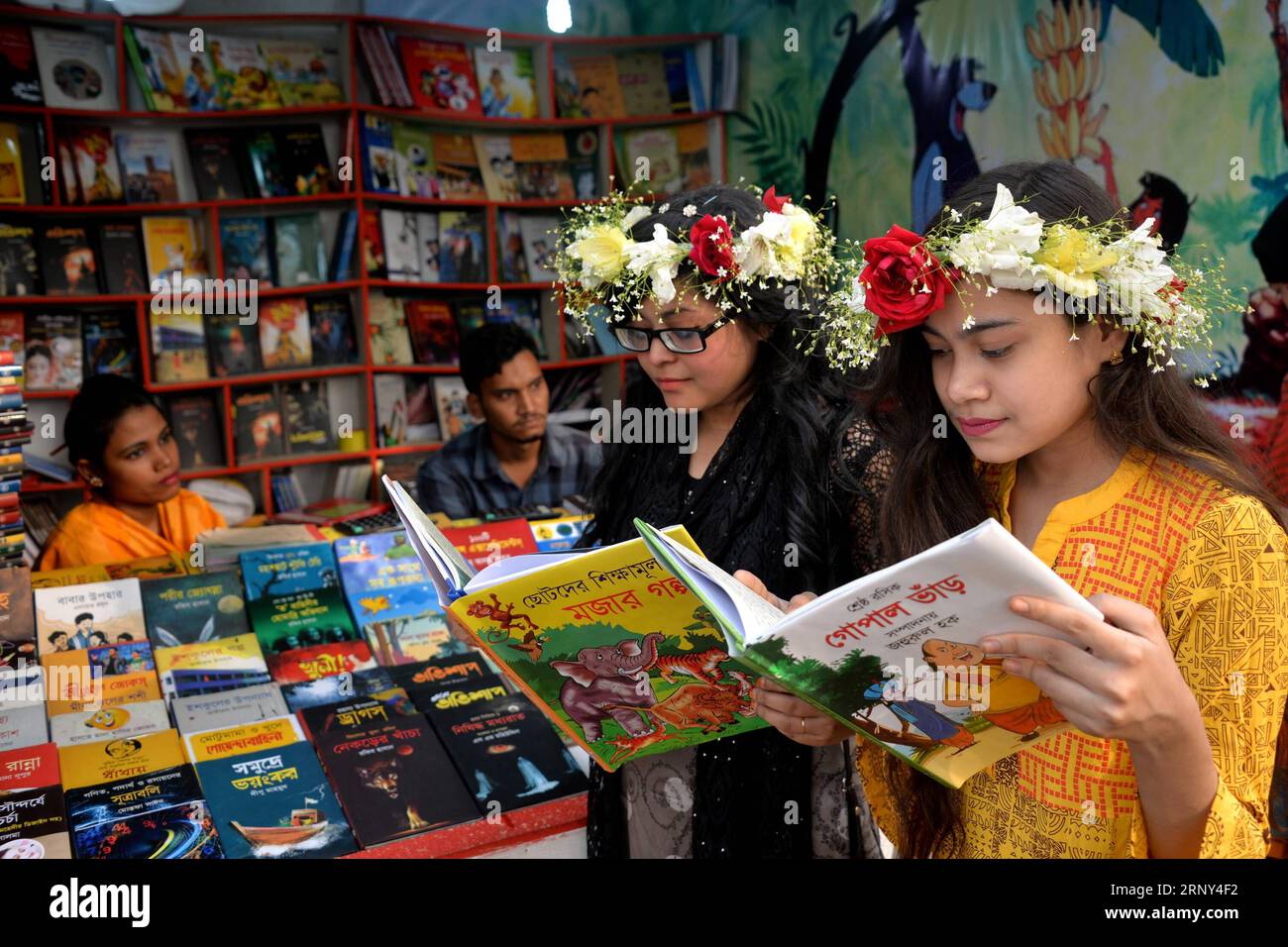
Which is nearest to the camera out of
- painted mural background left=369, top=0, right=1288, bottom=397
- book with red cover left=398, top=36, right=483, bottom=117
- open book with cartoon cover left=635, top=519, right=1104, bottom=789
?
open book with cartoon cover left=635, top=519, right=1104, bottom=789

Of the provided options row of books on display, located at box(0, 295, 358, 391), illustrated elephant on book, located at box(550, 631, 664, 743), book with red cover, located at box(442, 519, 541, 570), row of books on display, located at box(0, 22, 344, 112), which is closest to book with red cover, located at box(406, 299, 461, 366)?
row of books on display, located at box(0, 295, 358, 391)

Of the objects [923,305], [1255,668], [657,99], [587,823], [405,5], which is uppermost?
[405,5]

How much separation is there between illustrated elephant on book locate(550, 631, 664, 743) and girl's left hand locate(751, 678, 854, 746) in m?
0.15

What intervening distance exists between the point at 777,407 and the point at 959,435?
1.46 feet

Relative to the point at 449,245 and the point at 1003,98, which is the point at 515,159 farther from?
the point at 1003,98

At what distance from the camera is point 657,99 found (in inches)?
225

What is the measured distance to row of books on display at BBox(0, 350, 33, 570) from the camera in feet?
6.46

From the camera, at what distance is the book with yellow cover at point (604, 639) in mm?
1192

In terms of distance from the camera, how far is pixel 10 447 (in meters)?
1.98

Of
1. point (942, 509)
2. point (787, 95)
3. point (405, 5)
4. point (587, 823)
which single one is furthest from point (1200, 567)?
point (405, 5)

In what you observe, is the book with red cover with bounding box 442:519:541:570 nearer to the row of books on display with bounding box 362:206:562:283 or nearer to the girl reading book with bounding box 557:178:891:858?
the girl reading book with bounding box 557:178:891:858

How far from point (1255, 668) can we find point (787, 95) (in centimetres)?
484

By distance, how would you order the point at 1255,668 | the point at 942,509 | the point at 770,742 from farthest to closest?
1. the point at 770,742
2. the point at 942,509
3. the point at 1255,668
